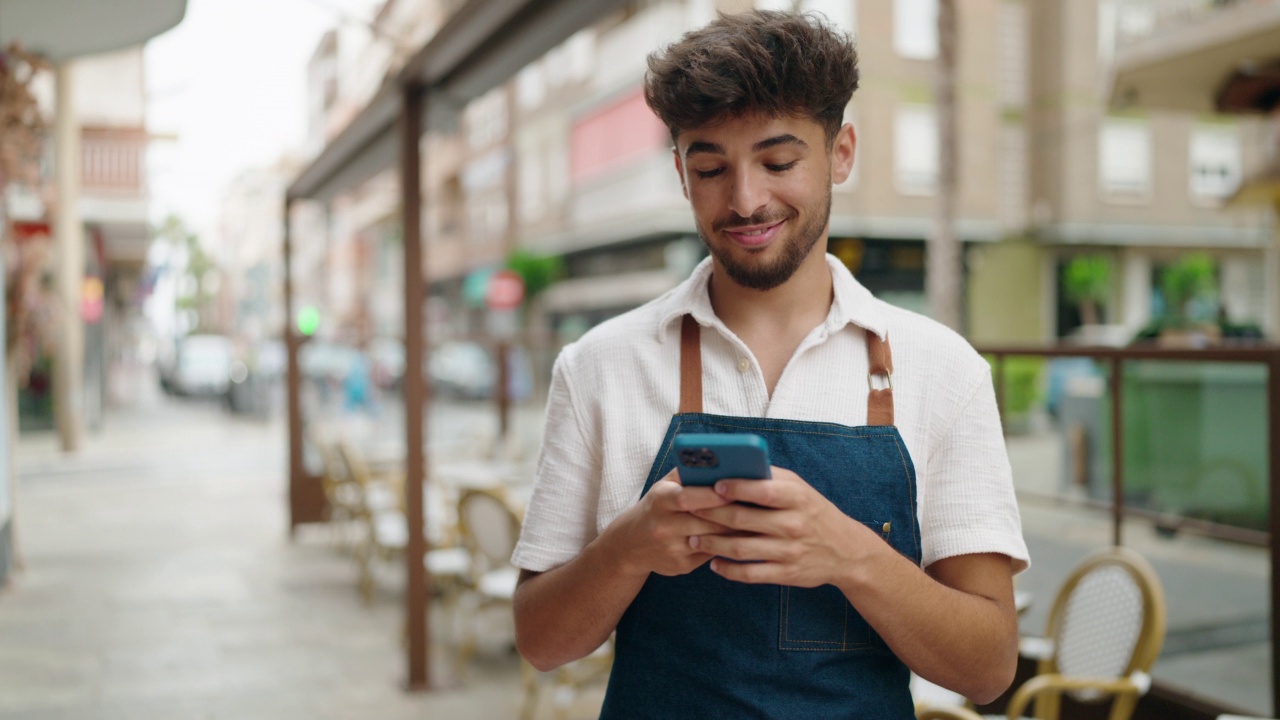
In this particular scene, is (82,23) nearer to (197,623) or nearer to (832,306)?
(197,623)

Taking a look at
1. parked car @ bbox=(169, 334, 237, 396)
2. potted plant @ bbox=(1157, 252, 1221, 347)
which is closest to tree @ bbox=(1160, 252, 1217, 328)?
potted plant @ bbox=(1157, 252, 1221, 347)

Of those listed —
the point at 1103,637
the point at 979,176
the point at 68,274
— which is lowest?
the point at 1103,637

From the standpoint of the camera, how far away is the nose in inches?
53.6

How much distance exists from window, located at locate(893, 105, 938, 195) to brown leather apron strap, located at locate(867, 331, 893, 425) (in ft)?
75.8

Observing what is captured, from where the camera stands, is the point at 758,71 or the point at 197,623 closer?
the point at 758,71

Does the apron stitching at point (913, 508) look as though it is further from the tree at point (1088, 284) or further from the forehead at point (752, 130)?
the tree at point (1088, 284)

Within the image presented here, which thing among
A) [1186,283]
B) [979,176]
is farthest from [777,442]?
[1186,283]

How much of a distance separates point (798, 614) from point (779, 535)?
0.91 ft

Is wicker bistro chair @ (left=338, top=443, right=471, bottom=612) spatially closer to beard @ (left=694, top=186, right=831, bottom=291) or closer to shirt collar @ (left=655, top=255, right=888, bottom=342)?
shirt collar @ (left=655, top=255, right=888, bottom=342)

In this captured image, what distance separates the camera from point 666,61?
140cm

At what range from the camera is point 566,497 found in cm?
151

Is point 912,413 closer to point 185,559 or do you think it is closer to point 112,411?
point 185,559

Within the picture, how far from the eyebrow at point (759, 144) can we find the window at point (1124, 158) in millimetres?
27380

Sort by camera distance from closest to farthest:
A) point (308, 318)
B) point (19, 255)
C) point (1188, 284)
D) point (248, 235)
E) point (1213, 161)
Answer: point (19, 255), point (308, 318), point (1188, 284), point (1213, 161), point (248, 235)
